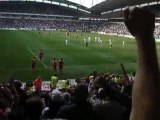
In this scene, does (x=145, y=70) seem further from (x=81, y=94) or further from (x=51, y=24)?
(x=51, y=24)

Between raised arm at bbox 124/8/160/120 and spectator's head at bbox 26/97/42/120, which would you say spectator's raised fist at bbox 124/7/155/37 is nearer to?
raised arm at bbox 124/8/160/120

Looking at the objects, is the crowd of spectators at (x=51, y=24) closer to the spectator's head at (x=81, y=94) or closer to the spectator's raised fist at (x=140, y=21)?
the spectator's head at (x=81, y=94)

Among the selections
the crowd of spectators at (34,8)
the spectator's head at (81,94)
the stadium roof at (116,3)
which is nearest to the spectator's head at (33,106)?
the spectator's head at (81,94)

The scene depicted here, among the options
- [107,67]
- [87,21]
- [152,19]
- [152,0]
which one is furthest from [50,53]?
[87,21]

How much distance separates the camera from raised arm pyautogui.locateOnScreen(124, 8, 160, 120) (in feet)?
5.48

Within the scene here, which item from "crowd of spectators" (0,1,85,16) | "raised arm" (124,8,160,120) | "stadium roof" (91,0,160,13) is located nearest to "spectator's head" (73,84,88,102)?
"raised arm" (124,8,160,120)

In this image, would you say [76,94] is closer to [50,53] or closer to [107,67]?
[107,67]

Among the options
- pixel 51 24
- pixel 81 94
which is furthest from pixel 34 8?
pixel 81 94

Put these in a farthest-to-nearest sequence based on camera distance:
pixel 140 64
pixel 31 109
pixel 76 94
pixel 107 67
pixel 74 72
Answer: pixel 107 67, pixel 74 72, pixel 31 109, pixel 76 94, pixel 140 64

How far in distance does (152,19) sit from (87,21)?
141 metres

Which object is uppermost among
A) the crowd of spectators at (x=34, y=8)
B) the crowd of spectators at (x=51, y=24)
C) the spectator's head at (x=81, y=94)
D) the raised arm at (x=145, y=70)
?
the crowd of spectators at (x=34, y=8)

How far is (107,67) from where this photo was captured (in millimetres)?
32594

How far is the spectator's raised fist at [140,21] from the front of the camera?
177cm

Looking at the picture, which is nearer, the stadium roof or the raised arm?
the raised arm
